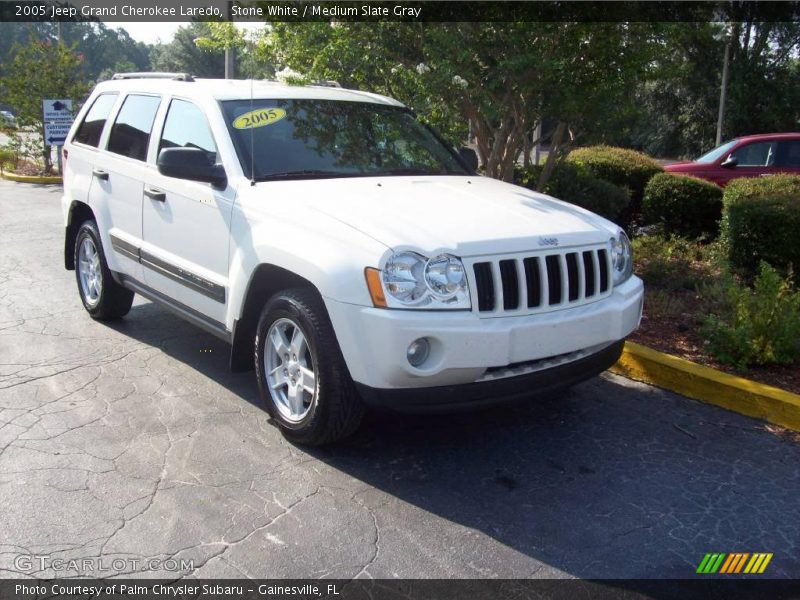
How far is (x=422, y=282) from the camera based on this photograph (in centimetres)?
395

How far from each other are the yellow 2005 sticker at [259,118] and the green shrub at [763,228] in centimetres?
434

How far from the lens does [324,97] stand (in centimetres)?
568

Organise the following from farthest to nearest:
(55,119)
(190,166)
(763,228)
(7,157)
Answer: (7,157) < (55,119) < (763,228) < (190,166)

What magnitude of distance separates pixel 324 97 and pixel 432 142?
854mm

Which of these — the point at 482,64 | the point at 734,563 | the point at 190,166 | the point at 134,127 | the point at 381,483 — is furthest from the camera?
the point at 482,64

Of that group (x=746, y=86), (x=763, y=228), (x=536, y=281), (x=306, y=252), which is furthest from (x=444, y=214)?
(x=746, y=86)

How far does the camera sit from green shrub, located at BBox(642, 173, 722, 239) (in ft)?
31.2

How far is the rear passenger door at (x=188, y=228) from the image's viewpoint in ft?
16.2

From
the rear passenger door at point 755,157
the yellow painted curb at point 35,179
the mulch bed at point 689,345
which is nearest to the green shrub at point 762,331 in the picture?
the mulch bed at point 689,345

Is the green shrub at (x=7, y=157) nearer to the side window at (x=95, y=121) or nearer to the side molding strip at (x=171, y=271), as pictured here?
the side window at (x=95, y=121)

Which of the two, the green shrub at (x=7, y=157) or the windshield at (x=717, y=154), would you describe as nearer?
the windshield at (x=717, y=154)

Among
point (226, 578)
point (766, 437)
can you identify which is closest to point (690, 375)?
point (766, 437)

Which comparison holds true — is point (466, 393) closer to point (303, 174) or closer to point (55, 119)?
point (303, 174)

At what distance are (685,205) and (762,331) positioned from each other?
4.13 meters
